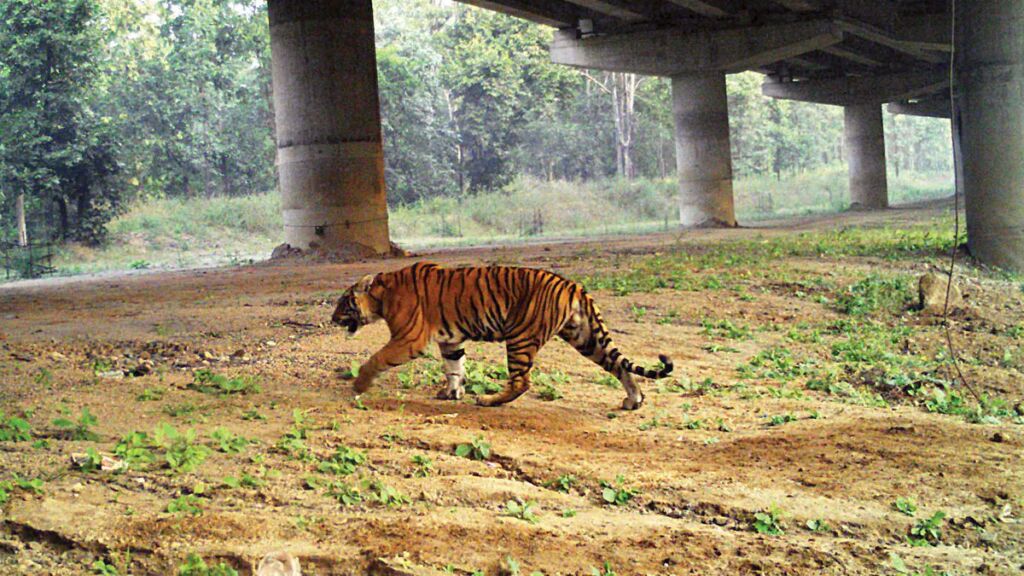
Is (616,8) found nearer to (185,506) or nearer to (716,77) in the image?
(716,77)

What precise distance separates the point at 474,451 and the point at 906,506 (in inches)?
103

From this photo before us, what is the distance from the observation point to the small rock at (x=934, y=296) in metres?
15.0

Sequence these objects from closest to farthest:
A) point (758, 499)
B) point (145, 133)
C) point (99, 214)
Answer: point (758, 499)
point (99, 214)
point (145, 133)

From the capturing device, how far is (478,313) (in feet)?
28.1

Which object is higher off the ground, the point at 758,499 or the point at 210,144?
the point at 210,144

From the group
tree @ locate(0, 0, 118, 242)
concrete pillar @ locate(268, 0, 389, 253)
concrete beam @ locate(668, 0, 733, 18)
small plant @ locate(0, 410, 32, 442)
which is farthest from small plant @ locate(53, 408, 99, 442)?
tree @ locate(0, 0, 118, 242)

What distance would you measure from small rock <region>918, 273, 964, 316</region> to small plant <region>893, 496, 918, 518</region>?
354 inches

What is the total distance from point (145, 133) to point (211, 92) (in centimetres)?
318

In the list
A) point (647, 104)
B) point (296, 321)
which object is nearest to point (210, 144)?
point (647, 104)

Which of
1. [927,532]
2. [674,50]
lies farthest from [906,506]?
[674,50]

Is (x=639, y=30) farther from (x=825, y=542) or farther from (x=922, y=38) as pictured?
(x=825, y=542)

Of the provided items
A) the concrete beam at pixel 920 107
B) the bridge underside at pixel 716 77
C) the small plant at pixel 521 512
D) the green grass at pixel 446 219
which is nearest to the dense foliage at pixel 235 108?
the green grass at pixel 446 219

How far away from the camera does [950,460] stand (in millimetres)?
7402

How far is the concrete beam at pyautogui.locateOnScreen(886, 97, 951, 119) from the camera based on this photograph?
67562 millimetres
